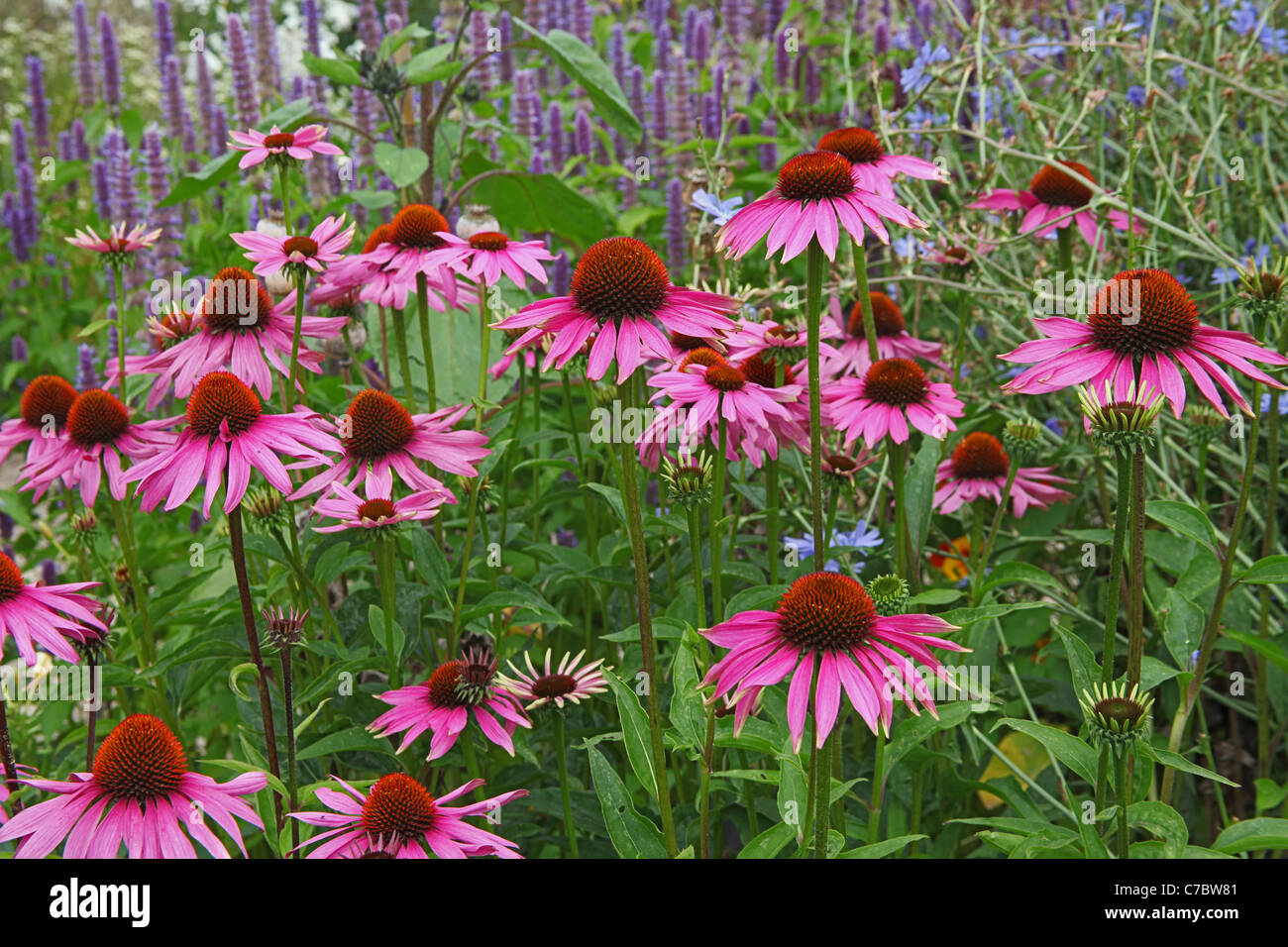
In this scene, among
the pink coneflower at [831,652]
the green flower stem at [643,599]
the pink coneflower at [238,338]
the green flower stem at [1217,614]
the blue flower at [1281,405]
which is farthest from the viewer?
the blue flower at [1281,405]

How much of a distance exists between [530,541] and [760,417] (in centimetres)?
71

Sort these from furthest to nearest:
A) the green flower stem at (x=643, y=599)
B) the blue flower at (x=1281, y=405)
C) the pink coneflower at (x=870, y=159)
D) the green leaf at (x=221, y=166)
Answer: the blue flower at (x=1281, y=405) < the green leaf at (x=221, y=166) < the pink coneflower at (x=870, y=159) < the green flower stem at (x=643, y=599)

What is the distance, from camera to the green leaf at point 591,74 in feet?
7.25

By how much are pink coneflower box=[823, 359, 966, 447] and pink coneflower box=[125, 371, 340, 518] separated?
68cm

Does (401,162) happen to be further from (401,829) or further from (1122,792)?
(1122,792)

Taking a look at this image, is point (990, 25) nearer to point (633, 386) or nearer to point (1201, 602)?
point (1201, 602)

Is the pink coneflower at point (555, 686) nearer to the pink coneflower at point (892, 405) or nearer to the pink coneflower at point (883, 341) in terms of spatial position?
the pink coneflower at point (892, 405)

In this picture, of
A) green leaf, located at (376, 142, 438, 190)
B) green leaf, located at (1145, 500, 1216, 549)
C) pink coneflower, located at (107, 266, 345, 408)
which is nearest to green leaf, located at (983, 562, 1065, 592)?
green leaf, located at (1145, 500, 1216, 549)

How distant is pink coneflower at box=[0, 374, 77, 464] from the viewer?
5.54 ft

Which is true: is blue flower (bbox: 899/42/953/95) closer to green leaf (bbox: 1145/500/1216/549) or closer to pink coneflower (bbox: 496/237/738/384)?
green leaf (bbox: 1145/500/1216/549)

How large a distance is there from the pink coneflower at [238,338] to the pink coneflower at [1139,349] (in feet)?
3.29

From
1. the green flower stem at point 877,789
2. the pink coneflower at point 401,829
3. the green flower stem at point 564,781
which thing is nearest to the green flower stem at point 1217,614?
the green flower stem at point 877,789

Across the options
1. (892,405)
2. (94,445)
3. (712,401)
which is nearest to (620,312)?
(712,401)
